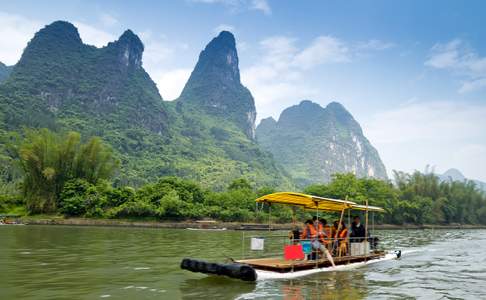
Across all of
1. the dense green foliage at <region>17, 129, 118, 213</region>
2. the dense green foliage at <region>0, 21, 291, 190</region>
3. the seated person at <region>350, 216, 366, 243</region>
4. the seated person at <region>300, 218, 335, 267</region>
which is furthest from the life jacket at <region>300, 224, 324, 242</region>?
the dense green foliage at <region>0, 21, 291, 190</region>

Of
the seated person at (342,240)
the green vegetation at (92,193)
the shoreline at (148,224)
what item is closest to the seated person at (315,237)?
the seated person at (342,240)

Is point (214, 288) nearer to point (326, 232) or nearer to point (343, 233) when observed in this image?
point (326, 232)

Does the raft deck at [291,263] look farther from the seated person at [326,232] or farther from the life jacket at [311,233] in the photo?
the life jacket at [311,233]

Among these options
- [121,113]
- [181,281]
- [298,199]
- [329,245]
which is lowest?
[181,281]

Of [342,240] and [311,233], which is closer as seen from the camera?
[311,233]

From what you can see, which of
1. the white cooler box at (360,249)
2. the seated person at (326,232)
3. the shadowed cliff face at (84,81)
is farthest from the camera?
the shadowed cliff face at (84,81)

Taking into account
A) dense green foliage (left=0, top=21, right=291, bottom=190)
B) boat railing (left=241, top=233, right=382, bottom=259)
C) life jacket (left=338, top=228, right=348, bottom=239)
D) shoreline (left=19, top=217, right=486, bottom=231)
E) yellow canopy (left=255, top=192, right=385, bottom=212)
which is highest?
dense green foliage (left=0, top=21, right=291, bottom=190)

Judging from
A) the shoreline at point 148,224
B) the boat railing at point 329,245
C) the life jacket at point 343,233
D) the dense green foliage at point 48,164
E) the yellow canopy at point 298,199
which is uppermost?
the dense green foliage at point 48,164

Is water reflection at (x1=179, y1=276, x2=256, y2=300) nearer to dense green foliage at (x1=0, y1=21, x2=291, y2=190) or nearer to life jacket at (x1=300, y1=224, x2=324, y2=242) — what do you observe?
life jacket at (x1=300, y1=224, x2=324, y2=242)

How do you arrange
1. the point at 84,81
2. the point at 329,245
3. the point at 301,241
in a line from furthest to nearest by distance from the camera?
the point at 84,81 < the point at 329,245 < the point at 301,241

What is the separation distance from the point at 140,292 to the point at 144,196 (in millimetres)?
44629

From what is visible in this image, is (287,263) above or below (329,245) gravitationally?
below

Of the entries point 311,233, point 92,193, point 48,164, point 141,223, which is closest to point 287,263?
point 311,233

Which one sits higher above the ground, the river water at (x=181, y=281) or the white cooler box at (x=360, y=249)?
the white cooler box at (x=360, y=249)
